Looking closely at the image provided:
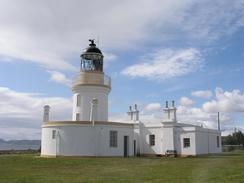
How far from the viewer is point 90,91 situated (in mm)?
31500

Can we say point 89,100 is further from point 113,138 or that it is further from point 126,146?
point 126,146

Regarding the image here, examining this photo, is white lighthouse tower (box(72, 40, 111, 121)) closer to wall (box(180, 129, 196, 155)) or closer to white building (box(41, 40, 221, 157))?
white building (box(41, 40, 221, 157))

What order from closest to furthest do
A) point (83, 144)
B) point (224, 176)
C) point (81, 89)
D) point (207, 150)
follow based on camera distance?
point (224, 176)
point (83, 144)
point (81, 89)
point (207, 150)

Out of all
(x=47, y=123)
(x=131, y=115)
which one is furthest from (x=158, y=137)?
(x=47, y=123)

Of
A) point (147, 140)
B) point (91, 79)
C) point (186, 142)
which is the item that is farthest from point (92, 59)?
point (186, 142)

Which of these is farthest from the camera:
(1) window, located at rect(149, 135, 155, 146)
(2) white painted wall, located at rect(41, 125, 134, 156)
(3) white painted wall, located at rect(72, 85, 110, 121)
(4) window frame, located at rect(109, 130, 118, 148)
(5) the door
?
(1) window, located at rect(149, 135, 155, 146)

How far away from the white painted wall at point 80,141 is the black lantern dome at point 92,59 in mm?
6282

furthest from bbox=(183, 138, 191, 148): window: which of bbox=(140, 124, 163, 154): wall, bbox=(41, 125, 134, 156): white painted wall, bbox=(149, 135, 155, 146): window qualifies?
bbox=(41, 125, 134, 156): white painted wall

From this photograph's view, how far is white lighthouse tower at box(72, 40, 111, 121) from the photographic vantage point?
31406mm

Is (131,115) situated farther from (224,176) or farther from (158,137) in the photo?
(224,176)

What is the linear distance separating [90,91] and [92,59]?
3.18 meters

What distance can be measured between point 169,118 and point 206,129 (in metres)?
4.37

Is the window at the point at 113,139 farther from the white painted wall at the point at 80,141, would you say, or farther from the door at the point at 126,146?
the door at the point at 126,146

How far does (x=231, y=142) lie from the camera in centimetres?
6128
